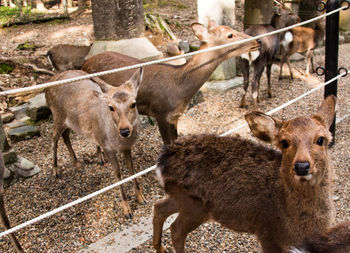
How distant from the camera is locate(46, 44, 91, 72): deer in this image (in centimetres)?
593

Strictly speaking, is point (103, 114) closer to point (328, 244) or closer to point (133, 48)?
point (133, 48)

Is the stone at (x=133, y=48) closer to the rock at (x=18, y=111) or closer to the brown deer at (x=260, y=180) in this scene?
the rock at (x=18, y=111)

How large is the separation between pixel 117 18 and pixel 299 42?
4.11 m

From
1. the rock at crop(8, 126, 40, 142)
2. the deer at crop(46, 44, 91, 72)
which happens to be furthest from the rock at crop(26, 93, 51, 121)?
the deer at crop(46, 44, 91, 72)

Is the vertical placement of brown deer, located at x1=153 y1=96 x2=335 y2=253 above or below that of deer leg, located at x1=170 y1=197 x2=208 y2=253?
above

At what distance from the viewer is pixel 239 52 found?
397cm

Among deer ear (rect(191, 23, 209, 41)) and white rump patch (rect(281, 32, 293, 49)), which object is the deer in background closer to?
white rump patch (rect(281, 32, 293, 49))

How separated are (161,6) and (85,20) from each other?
2.69m

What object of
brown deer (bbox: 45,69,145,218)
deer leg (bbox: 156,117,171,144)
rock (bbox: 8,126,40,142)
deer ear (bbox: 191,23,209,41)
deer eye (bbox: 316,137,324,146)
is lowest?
rock (bbox: 8,126,40,142)

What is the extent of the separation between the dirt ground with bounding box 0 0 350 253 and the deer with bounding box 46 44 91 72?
15.3 inches

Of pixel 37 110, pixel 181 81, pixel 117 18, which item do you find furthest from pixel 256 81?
pixel 37 110

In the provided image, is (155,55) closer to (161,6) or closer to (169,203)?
(169,203)

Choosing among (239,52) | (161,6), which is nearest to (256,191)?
(239,52)

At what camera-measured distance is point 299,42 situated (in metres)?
7.52
